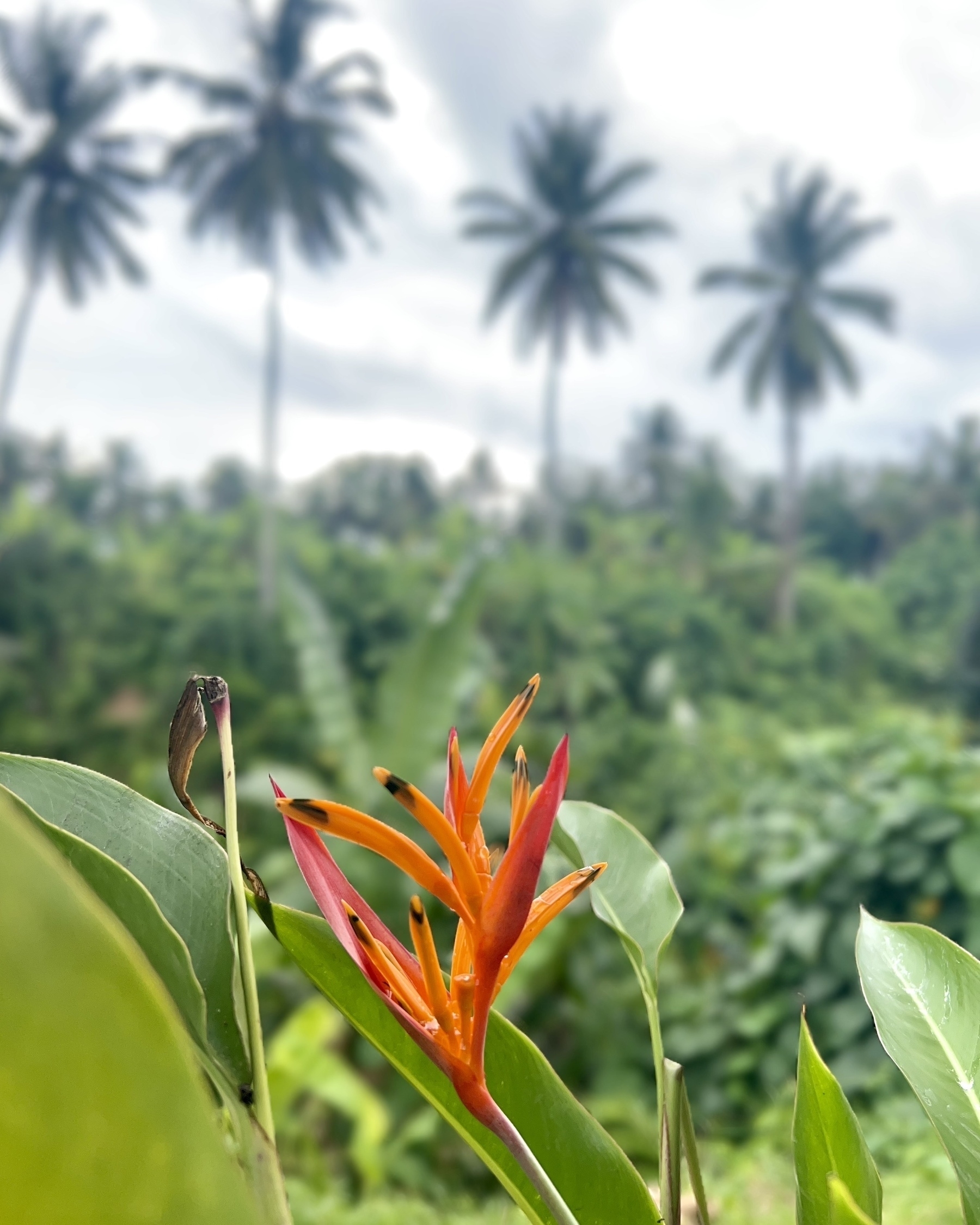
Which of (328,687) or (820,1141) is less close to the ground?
(820,1141)

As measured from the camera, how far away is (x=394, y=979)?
156 mm

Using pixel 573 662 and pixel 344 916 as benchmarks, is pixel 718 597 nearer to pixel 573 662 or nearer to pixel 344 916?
pixel 573 662

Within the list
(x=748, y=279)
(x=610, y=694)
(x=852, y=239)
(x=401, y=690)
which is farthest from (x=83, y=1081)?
(x=852, y=239)

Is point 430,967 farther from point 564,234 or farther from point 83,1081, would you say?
point 564,234

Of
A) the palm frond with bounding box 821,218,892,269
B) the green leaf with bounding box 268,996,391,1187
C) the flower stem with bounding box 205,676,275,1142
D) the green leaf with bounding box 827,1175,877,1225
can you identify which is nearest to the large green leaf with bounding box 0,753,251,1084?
the flower stem with bounding box 205,676,275,1142

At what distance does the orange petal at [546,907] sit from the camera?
0.15m

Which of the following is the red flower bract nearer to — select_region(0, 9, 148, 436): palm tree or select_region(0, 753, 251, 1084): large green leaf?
select_region(0, 753, 251, 1084): large green leaf

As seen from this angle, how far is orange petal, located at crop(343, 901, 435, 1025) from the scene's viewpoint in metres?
0.15

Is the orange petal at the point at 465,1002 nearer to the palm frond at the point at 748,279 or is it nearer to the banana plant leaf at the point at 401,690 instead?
the banana plant leaf at the point at 401,690

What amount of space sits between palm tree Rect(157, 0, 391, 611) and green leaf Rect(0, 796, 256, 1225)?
8518 millimetres

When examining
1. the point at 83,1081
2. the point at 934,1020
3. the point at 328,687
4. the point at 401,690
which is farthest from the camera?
the point at 328,687

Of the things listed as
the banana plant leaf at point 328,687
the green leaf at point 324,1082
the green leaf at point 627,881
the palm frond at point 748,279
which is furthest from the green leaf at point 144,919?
the palm frond at point 748,279

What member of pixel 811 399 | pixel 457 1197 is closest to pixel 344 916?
pixel 457 1197

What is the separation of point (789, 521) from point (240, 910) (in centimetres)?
1033
